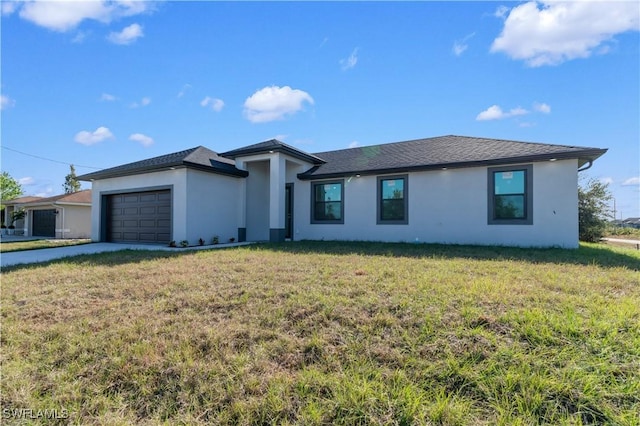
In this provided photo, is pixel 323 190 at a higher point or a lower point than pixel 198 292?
higher

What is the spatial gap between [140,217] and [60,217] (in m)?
11.5

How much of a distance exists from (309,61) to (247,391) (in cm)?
1123

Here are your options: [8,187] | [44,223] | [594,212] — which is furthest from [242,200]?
[8,187]

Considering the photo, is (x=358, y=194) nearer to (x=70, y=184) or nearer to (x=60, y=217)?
(x=60, y=217)

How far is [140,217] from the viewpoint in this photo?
12.3 metres

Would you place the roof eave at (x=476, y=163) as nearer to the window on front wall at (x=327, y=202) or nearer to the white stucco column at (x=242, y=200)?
the window on front wall at (x=327, y=202)

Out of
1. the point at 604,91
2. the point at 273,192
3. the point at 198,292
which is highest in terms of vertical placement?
the point at 604,91

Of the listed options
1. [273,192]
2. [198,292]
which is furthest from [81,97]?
[198,292]

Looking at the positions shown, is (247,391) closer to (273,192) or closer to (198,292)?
(198,292)

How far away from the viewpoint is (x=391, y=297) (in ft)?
12.5

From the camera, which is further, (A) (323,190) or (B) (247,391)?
(A) (323,190)

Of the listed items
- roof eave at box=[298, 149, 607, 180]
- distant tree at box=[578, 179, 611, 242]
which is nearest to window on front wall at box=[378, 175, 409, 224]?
roof eave at box=[298, 149, 607, 180]

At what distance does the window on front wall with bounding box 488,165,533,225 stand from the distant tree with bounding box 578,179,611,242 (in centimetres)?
719

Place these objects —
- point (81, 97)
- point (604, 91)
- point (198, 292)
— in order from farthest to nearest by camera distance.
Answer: point (81, 97) < point (604, 91) < point (198, 292)
